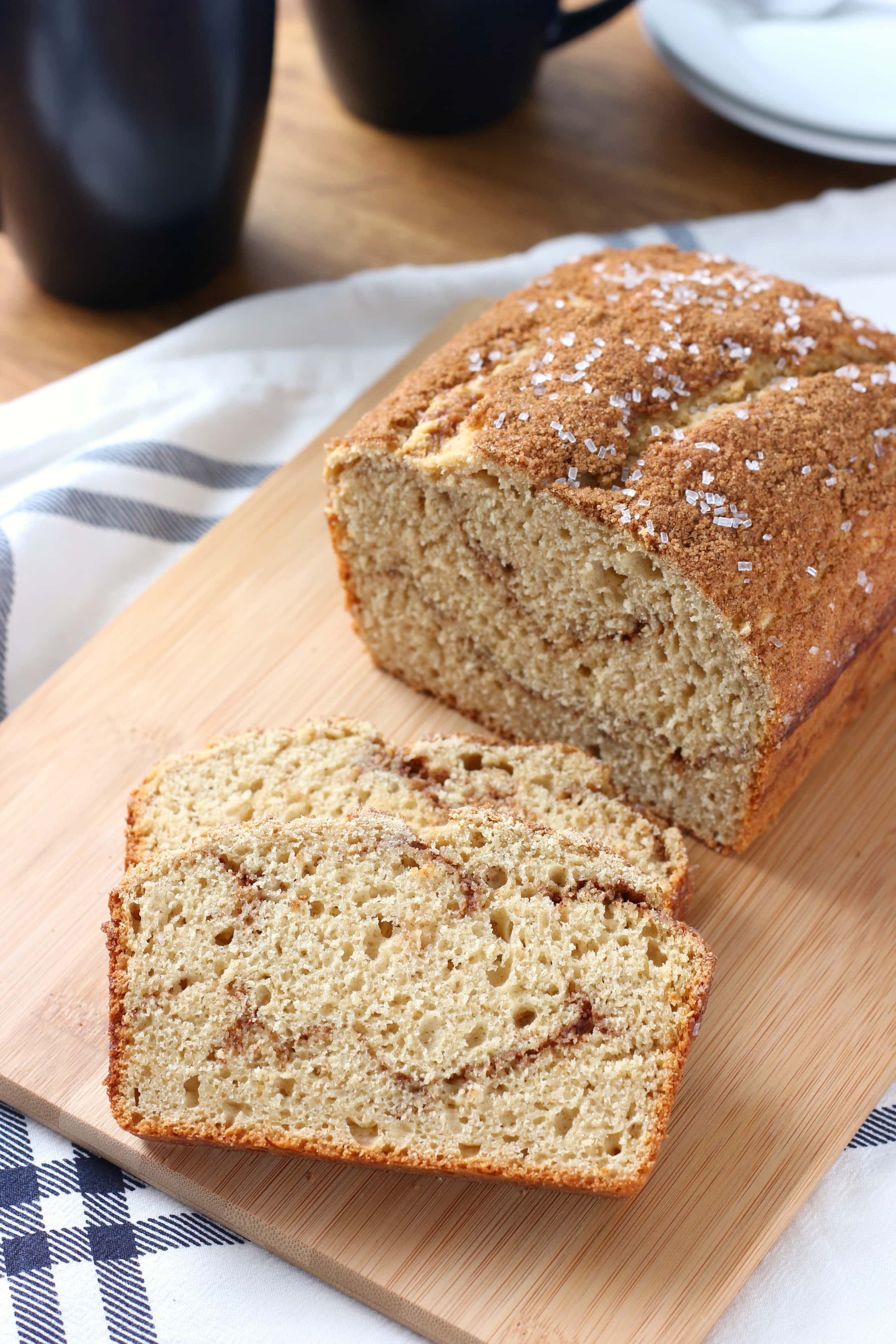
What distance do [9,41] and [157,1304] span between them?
124 inches

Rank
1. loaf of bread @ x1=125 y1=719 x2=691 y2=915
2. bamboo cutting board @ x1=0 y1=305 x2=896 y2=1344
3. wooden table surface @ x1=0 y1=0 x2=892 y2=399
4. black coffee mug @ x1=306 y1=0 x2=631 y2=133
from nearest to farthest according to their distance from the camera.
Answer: bamboo cutting board @ x1=0 y1=305 x2=896 y2=1344 → loaf of bread @ x1=125 y1=719 x2=691 y2=915 → black coffee mug @ x1=306 y1=0 x2=631 y2=133 → wooden table surface @ x1=0 y1=0 x2=892 y2=399

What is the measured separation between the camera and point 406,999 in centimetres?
283

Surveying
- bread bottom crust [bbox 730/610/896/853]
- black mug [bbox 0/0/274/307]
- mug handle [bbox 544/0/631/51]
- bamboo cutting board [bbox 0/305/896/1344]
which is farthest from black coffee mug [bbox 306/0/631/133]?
bread bottom crust [bbox 730/610/896/853]

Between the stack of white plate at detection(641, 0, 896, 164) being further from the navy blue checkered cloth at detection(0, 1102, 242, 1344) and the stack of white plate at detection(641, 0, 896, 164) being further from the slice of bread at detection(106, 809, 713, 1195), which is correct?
the navy blue checkered cloth at detection(0, 1102, 242, 1344)

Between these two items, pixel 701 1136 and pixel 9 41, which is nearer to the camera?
pixel 701 1136

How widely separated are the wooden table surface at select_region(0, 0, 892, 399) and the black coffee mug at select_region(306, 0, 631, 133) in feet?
0.46

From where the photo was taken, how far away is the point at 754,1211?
2797mm

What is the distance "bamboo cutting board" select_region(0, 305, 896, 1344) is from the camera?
2717 mm

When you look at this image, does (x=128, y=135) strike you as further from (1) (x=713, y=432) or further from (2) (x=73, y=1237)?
(2) (x=73, y=1237)

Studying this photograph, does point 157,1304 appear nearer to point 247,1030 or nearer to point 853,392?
point 247,1030

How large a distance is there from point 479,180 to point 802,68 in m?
1.19

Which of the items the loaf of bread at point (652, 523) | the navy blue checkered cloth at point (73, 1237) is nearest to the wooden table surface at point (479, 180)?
the loaf of bread at point (652, 523)

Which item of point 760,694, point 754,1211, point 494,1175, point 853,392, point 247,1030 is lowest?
point 754,1211

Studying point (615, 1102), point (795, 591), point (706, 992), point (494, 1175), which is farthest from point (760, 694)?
point (494, 1175)
